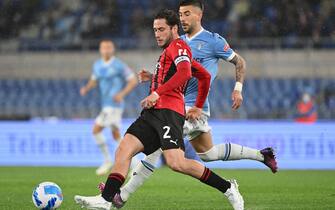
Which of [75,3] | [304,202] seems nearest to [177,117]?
[304,202]

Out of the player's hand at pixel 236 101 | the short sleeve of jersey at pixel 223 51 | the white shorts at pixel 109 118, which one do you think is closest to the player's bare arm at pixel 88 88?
the white shorts at pixel 109 118

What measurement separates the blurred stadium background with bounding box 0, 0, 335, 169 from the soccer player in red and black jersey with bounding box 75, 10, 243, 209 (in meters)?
8.43

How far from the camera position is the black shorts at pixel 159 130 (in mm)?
6930

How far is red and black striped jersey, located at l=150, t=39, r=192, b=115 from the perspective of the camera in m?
6.88

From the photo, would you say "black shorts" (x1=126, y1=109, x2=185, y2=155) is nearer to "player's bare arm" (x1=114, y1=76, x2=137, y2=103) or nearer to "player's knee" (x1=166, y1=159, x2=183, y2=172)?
"player's knee" (x1=166, y1=159, x2=183, y2=172)

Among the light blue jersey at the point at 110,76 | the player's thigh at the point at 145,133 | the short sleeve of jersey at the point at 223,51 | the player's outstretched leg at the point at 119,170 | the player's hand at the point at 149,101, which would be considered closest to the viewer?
the player's hand at the point at 149,101

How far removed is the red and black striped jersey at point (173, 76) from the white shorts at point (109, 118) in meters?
6.88

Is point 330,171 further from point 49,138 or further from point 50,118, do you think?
point 50,118

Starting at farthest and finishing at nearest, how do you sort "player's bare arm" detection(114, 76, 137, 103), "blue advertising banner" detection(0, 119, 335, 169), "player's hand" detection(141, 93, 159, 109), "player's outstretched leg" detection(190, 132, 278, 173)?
"blue advertising banner" detection(0, 119, 335, 169), "player's bare arm" detection(114, 76, 137, 103), "player's outstretched leg" detection(190, 132, 278, 173), "player's hand" detection(141, 93, 159, 109)

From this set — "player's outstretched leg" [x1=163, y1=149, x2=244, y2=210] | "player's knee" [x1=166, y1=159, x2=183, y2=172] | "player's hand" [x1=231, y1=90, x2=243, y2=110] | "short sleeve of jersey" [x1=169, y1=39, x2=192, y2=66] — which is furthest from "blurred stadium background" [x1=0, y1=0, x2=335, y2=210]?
"short sleeve of jersey" [x1=169, y1=39, x2=192, y2=66]

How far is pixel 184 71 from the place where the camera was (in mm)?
6887

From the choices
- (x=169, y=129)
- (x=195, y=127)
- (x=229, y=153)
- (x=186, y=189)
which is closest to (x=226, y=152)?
(x=229, y=153)

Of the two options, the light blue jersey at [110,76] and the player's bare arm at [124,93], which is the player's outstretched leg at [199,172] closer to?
the player's bare arm at [124,93]

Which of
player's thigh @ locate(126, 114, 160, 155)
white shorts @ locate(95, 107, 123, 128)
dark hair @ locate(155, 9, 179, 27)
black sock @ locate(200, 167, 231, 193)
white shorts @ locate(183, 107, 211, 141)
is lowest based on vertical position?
white shorts @ locate(95, 107, 123, 128)
